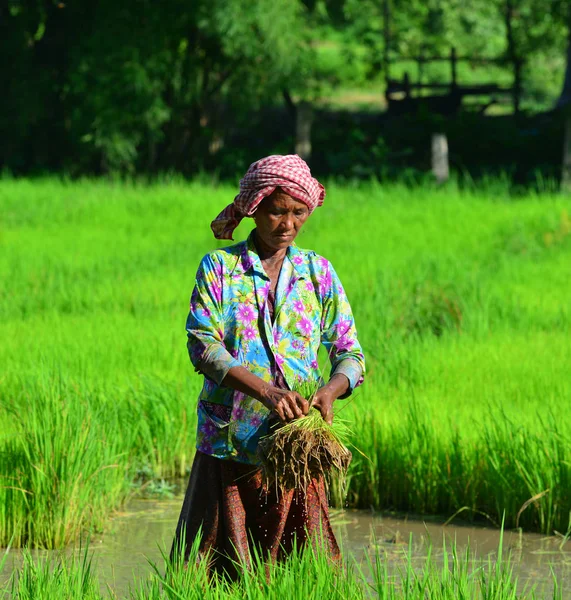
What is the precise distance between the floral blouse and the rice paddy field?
0.66m

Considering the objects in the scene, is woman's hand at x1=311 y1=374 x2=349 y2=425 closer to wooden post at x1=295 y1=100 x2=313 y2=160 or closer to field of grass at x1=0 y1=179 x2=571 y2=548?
field of grass at x1=0 y1=179 x2=571 y2=548

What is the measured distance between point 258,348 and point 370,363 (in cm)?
352

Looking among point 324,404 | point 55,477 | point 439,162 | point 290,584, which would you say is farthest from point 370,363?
point 439,162

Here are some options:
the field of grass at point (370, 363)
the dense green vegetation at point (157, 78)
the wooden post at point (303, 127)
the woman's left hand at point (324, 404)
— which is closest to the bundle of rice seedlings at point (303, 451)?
the woman's left hand at point (324, 404)

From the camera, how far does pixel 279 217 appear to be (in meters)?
3.34

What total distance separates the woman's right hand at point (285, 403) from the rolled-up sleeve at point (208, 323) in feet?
0.44

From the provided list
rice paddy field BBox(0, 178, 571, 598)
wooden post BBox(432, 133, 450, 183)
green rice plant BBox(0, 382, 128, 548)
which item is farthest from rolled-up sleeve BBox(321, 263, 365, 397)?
wooden post BBox(432, 133, 450, 183)

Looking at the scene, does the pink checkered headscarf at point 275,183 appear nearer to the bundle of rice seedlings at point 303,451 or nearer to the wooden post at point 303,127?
Answer: the bundle of rice seedlings at point 303,451

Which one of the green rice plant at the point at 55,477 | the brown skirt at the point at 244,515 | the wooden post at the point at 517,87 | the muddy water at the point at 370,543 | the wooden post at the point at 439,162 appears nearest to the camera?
the brown skirt at the point at 244,515

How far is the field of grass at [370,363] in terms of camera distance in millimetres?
4961

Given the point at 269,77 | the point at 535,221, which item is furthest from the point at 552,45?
the point at 535,221

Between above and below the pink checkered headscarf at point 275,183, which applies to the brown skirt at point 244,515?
below

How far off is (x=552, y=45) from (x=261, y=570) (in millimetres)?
23471

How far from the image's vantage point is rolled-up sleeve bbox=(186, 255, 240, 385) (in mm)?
3260
